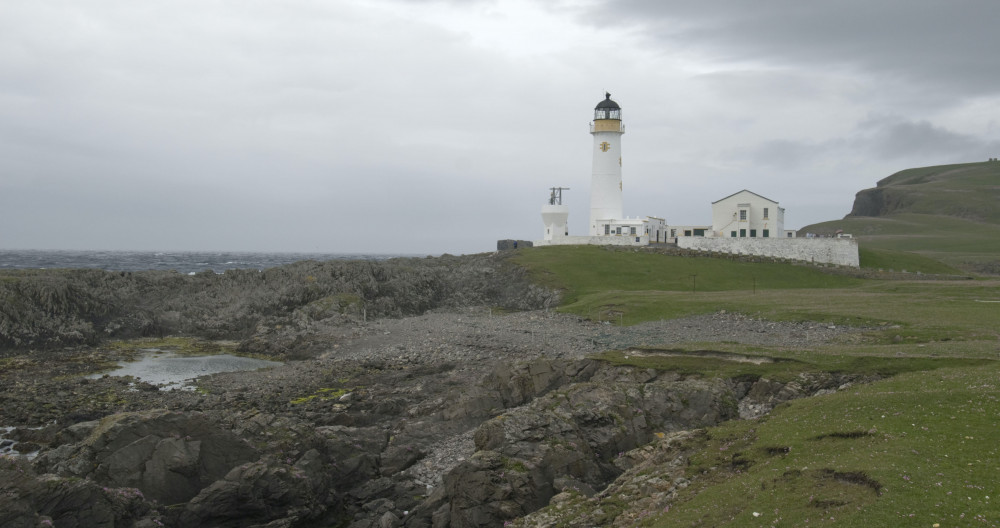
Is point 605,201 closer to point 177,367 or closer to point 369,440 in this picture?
point 177,367

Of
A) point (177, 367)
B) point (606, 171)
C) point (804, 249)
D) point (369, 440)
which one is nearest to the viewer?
point (369, 440)

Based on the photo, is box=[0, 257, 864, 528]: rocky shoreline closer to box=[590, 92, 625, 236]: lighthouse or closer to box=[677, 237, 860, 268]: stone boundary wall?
box=[677, 237, 860, 268]: stone boundary wall

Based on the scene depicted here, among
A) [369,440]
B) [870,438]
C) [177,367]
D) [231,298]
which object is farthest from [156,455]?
[231,298]

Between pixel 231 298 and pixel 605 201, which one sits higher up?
pixel 605 201

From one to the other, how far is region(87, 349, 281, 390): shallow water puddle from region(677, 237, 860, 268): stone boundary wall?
55.3 meters

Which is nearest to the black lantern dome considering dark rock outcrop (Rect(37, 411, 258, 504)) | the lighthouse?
the lighthouse

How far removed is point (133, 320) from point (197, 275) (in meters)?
19.1

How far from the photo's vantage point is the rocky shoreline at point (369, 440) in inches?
747

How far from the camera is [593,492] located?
1953 cm

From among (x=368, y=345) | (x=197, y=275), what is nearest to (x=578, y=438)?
(x=368, y=345)

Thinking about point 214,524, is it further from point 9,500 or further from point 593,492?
point 593,492

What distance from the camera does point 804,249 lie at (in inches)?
3095

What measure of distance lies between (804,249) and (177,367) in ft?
210

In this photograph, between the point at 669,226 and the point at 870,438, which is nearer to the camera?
the point at 870,438
